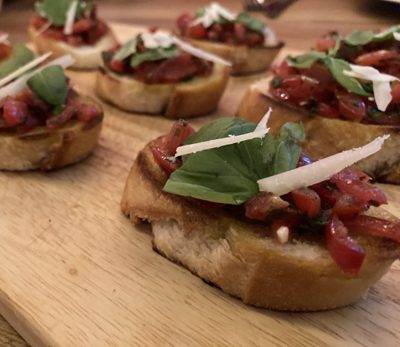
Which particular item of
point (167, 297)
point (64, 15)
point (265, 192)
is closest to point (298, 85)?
point (265, 192)

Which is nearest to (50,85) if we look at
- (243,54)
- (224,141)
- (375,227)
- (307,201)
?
(224,141)

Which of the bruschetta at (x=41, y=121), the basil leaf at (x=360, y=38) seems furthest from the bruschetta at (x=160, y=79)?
the basil leaf at (x=360, y=38)

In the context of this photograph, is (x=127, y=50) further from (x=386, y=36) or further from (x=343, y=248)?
(x=343, y=248)

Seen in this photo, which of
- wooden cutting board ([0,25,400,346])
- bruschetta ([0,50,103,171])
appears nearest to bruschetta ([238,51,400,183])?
wooden cutting board ([0,25,400,346])

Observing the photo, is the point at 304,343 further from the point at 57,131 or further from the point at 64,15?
the point at 64,15

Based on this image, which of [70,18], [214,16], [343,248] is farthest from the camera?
[214,16]

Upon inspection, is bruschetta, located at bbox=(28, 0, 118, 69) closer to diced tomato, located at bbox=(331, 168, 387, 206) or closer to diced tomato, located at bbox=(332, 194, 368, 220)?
diced tomato, located at bbox=(331, 168, 387, 206)

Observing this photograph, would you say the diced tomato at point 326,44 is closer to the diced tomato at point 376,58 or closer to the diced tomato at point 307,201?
the diced tomato at point 376,58
